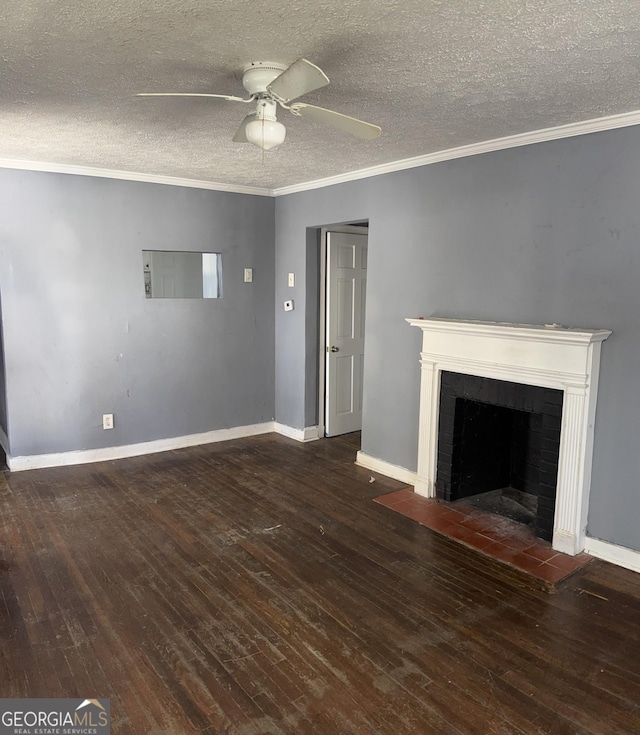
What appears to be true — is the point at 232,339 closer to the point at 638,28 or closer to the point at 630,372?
the point at 630,372

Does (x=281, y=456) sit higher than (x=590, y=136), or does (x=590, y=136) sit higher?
(x=590, y=136)

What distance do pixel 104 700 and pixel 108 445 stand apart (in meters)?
3.00

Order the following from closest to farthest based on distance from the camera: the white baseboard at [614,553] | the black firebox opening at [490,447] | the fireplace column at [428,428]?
1. the white baseboard at [614,553]
2. the black firebox opening at [490,447]
3. the fireplace column at [428,428]

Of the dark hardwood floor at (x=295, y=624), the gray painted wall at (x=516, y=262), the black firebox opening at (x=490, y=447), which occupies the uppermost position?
the gray painted wall at (x=516, y=262)

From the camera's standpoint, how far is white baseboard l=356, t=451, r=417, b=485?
4.29 m

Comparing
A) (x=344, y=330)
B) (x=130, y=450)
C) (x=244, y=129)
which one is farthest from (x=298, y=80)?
(x=130, y=450)

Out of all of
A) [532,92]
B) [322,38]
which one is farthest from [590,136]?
[322,38]

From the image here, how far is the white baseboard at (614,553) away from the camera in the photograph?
301cm

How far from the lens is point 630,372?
2.96 meters

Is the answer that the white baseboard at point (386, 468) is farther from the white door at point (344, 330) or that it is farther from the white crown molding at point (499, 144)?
the white crown molding at point (499, 144)

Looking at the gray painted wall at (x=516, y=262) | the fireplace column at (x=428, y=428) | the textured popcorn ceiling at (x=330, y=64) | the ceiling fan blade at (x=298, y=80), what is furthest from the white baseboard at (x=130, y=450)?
the ceiling fan blade at (x=298, y=80)

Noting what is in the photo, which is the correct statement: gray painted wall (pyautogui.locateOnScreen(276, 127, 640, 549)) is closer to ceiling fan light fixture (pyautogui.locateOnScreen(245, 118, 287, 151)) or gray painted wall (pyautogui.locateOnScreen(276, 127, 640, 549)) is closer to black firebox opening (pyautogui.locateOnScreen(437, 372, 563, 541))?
black firebox opening (pyautogui.locateOnScreen(437, 372, 563, 541))

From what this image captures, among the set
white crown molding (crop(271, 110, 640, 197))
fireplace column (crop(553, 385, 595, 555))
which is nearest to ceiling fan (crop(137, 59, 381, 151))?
white crown molding (crop(271, 110, 640, 197))

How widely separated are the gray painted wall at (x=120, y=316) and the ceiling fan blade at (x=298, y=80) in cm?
302
